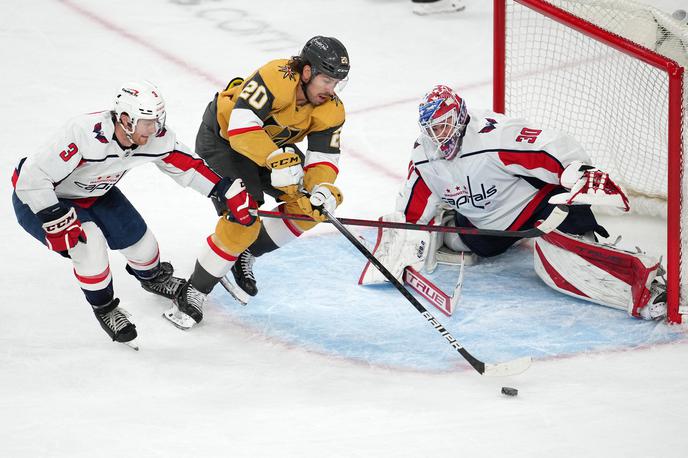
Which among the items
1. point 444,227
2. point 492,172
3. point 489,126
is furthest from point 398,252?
point 489,126

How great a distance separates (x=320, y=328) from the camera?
3484 mm

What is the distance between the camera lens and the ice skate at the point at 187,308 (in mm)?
3459

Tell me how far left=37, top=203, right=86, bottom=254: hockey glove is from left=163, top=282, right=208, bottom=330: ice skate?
1.72 feet

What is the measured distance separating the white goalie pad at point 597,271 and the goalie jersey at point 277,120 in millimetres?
853

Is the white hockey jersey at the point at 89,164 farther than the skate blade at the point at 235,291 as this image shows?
No

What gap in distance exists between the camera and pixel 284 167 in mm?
3248

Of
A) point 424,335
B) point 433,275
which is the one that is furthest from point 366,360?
point 433,275

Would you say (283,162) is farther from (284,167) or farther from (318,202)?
(318,202)

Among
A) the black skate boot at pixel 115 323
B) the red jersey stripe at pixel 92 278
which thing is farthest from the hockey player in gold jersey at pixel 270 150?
the red jersey stripe at pixel 92 278

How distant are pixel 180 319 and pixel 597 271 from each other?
146cm

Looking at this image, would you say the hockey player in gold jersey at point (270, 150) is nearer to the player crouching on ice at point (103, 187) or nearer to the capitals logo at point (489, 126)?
the player crouching on ice at point (103, 187)

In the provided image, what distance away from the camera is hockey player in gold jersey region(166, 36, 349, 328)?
3.26 meters

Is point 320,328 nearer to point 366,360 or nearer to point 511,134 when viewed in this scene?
point 366,360

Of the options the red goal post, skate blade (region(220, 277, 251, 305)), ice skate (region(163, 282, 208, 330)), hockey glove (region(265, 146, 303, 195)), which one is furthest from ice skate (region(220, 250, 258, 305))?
the red goal post
